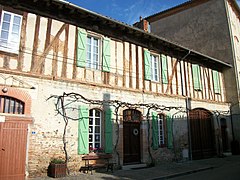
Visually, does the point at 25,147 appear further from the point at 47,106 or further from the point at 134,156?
the point at 134,156

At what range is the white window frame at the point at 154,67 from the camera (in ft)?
38.9

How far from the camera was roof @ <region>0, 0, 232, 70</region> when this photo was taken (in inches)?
326

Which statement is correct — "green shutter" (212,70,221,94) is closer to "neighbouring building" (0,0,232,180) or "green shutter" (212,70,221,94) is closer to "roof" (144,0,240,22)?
"neighbouring building" (0,0,232,180)

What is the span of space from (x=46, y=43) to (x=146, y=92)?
5.24 meters

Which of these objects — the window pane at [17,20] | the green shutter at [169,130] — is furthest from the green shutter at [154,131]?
the window pane at [17,20]

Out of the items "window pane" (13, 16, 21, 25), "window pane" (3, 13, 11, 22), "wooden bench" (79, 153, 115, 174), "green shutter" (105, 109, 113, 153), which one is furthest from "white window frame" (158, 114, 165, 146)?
"window pane" (3, 13, 11, 22)

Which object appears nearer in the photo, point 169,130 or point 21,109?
point 21,109

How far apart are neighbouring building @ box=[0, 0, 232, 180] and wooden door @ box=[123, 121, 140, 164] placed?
0.04 metres

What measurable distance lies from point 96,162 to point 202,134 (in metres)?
7.92

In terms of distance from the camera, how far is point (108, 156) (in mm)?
8961

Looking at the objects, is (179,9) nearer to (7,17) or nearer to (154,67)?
(154,67)

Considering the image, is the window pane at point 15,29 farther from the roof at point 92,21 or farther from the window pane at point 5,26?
the roof at point 92,21

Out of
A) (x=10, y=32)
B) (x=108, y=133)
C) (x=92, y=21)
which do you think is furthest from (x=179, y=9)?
(x=10, y=32)

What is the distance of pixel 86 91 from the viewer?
29.5 feet
